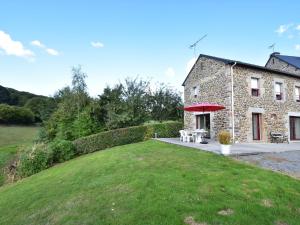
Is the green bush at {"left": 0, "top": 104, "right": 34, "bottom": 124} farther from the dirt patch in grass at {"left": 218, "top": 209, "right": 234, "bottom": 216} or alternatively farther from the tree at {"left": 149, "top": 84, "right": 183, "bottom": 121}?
the dirt patch in grass at {"left": 218, "top": 209, "right": 234, "bottom": 216}

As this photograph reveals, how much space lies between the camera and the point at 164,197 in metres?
5.03

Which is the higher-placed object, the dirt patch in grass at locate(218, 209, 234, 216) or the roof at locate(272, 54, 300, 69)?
the roof at locate(272, 54, 300, 69)

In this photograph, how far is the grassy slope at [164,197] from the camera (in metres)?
4.27

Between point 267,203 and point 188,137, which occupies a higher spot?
point 188,137

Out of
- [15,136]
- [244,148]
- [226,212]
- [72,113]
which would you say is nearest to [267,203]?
[226,212]

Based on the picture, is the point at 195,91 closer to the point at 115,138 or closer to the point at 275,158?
the point at 115,138

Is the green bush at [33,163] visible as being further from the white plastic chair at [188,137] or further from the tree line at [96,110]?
the white plastic chair at [188,137]

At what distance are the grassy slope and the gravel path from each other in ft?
2.91

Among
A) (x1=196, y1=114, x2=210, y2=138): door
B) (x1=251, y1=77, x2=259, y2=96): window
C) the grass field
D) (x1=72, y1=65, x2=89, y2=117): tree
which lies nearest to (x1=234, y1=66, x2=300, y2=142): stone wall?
(x1=251, y1=77, x2=259, y2=96): window

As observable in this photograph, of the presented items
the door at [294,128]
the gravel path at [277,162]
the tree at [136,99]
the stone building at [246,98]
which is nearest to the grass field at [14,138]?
the tree at [136,99]

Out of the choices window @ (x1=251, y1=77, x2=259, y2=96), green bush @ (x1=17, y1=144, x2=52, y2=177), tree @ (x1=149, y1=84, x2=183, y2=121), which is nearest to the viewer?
green bush @ (x1=17, y1=144, x2=52, y2=177)

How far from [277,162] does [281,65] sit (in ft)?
57.3

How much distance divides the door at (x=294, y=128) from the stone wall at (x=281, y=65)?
4.98 meters

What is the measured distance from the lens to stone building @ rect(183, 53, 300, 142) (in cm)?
1491
